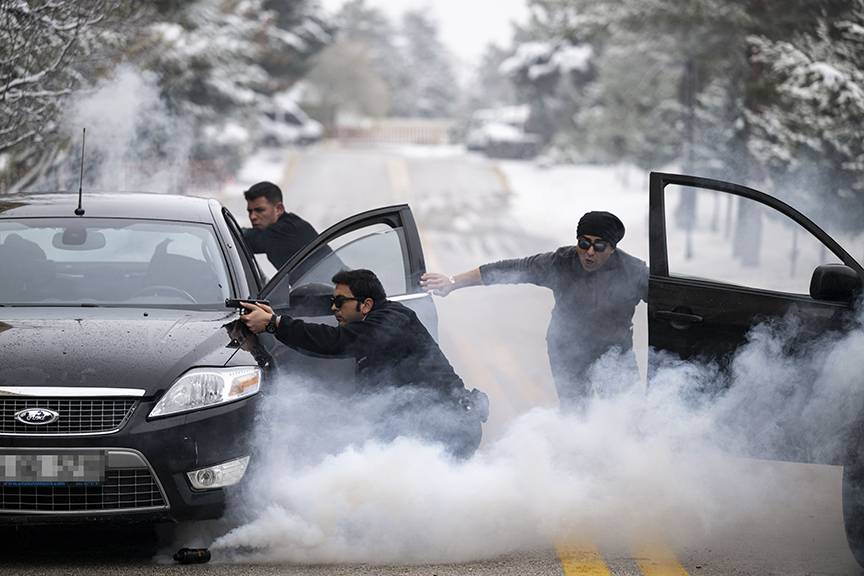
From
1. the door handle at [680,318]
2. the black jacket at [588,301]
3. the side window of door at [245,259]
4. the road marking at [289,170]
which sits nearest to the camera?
the door handle at [680,318]

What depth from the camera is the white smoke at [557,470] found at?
5.36 meters

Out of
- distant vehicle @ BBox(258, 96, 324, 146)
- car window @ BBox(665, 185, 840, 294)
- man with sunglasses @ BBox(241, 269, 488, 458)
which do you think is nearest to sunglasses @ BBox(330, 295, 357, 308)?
man with sunglasses @ BBox(241, 269, 488, 458)

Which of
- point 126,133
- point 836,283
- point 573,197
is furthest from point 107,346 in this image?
point 573,197

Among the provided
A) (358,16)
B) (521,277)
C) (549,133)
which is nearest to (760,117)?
(521,277)

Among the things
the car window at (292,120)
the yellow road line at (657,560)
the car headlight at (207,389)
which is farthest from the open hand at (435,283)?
the car window at (292,120)

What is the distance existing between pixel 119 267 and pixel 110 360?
1612 millimetres

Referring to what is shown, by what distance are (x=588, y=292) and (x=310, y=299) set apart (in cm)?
129

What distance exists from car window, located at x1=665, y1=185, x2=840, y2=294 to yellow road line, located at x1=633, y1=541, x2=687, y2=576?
36.5 feet

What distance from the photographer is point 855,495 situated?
5.26 m

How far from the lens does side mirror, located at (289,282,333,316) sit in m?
6.11

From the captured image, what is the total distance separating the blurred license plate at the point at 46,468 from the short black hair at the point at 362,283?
55.2 inches

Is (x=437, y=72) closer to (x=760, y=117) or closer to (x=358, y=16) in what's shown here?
(x=358, y=16)

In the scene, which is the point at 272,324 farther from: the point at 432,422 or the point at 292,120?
the point at 292,120

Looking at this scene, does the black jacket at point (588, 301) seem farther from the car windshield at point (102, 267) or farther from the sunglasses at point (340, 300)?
the car windshield at point (102, 267)
